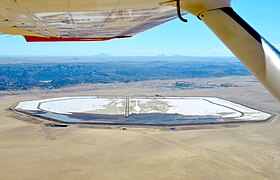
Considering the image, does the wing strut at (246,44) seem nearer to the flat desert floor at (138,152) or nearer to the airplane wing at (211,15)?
the airplane wing at (211,15)

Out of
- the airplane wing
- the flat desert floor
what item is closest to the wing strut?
the airplane wing

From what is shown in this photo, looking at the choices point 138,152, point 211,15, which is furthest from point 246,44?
point 138,152

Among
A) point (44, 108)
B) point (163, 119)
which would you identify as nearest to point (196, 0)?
point (163, 119)

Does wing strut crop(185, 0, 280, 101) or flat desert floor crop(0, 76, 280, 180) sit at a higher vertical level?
wing strut crop(185, 0, 280, 101)

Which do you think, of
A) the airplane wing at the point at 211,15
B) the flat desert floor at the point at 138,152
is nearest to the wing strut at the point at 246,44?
the airplane wing at the point at 211,15

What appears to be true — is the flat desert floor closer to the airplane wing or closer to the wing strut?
the airplane wing

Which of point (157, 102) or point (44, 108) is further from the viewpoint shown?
point (157, 102)

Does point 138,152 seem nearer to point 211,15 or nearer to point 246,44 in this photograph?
point 211,15

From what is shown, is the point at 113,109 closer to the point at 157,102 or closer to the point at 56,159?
the point at 157,102
